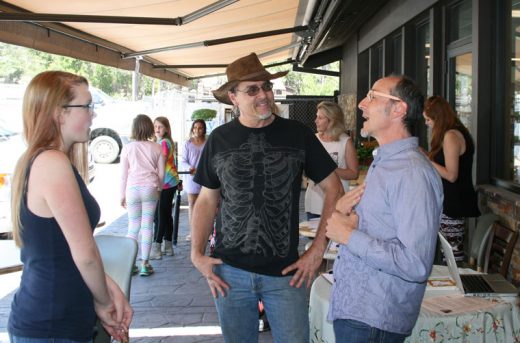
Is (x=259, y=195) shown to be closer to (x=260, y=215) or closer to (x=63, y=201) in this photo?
(x=260, y=215)

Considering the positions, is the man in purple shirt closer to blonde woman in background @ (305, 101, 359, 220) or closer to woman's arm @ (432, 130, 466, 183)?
woman's arm @ (432, 130, 466, 183)

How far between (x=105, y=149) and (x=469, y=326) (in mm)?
19487

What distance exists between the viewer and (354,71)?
13.7 m

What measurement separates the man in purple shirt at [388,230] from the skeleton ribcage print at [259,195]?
1.55 feet

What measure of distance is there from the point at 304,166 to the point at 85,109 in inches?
40.9

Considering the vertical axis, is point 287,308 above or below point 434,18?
below

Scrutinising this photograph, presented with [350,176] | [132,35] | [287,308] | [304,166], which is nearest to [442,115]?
[350,176]

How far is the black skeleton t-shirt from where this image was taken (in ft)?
8.40

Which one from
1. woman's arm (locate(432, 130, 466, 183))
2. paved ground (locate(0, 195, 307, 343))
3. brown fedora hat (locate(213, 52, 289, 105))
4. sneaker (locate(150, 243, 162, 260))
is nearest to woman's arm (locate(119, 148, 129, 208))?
paved ground (locate(0, 195, 307, 343))

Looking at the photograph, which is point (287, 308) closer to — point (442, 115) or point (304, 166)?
point (304, 166)

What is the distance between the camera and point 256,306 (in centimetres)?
264

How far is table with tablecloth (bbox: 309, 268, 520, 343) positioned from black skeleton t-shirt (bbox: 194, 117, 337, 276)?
1.25ft

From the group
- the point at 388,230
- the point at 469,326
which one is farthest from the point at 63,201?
the point at 469,326

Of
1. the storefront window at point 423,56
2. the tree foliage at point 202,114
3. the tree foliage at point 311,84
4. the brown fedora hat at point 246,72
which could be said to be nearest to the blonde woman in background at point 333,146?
the brown fedora hat at point 246,72
